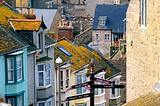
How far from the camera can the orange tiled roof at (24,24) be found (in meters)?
24.9

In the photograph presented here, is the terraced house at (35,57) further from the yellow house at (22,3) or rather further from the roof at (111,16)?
the yellow house at (22,3)

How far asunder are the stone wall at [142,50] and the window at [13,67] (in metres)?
11.0

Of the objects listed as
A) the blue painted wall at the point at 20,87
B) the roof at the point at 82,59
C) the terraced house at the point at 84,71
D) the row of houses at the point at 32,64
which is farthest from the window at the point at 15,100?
the roof at the point at 82,59

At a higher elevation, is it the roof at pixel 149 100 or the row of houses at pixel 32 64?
the roof at pixel 149 100

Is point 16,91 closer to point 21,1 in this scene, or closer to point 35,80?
point 35,80

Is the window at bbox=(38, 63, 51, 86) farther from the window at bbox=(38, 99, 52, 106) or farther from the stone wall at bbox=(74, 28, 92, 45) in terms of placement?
the stone wall at bbox=(74, 28, 92, 45)

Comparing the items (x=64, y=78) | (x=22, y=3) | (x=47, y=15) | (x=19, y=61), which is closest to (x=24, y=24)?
(x=19, y=61)

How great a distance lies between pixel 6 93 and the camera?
2220cm

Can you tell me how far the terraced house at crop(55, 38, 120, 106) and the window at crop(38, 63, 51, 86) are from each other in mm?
2171

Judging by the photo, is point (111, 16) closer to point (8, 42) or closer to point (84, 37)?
point (84, 37)

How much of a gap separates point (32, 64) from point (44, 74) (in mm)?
1344

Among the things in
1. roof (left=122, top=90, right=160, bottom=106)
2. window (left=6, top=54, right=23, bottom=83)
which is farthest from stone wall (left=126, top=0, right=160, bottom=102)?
window (left=6, top=54, right=23, bottom=83)

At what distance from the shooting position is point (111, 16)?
285 feet

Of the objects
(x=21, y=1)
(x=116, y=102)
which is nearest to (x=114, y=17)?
(x=21, y=1)
